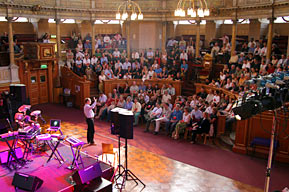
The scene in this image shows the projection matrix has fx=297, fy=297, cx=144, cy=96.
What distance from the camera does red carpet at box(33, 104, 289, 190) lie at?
767cm

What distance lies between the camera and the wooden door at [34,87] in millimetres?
15086

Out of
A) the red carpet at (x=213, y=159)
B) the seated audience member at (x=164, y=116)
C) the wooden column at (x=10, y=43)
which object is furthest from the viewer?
the wooden column at (x=10, y=43)

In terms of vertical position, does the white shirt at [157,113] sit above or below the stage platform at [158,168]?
above

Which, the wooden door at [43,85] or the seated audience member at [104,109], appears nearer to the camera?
the seated audience member at [104,109]

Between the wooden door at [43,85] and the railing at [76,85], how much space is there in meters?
0.91

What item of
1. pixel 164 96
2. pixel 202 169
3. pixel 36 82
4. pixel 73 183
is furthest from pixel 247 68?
pixel 36 82

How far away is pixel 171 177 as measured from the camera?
7605 millimetres

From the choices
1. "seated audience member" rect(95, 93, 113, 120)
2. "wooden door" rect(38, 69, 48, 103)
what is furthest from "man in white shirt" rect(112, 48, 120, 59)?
"seated audience member" rect(95, 93, 113, 120)

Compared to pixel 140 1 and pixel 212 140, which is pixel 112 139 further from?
pixel 140 1

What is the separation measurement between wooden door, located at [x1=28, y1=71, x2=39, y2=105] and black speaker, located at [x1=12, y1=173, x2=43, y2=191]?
993 cm

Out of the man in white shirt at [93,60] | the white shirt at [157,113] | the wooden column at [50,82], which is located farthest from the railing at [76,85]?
the white shirt at [157,113]

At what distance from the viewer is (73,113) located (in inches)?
539

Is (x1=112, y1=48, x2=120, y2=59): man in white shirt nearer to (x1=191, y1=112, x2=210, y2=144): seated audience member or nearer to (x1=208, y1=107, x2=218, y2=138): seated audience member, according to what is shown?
(x1=208, y1=107, x2=218, y2=138): seated audience member

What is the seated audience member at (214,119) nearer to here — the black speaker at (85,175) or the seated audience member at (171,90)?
the seated audience member at (171,90)
